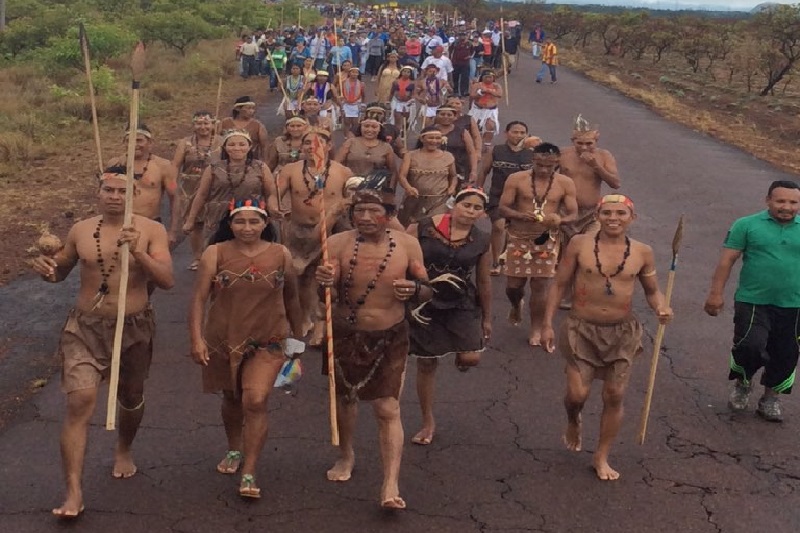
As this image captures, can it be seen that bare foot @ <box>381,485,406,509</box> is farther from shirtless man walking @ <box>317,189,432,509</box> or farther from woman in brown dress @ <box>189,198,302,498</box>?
woman in brown dress @ <box>189,198,302,498</box>

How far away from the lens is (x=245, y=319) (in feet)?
17.0

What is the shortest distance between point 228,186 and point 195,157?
159cm

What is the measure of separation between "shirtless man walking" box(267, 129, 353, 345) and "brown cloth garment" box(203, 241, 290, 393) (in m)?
2.50

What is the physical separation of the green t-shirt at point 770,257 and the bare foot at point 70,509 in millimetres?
4866

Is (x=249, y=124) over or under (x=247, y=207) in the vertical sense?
under

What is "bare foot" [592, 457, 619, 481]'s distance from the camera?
5613mm

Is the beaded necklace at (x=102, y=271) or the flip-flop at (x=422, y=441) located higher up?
the beaded necklace at (x=102, y=271)

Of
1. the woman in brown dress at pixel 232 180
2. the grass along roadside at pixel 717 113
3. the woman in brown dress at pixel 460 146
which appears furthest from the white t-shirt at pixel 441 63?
the woman in brown dress at pixel 232 180

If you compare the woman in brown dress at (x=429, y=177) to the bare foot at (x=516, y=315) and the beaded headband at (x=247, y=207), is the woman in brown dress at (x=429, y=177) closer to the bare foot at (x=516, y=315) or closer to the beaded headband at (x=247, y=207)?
the bare foot at (x=516, y=315)

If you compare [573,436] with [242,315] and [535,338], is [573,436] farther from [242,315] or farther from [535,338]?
[242,315]

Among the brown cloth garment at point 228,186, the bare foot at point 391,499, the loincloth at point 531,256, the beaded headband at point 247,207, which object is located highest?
the beaded headband at point 247,207

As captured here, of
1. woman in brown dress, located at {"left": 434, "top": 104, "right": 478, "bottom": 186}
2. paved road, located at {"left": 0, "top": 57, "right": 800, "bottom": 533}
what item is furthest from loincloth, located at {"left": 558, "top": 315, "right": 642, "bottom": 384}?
woman in brown dress, located at {"left": 434, "top": 104, "right": 478, "bottom": 186}

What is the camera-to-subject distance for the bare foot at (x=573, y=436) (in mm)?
5883

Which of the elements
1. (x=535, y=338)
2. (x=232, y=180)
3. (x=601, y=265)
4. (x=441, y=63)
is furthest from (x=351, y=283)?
(x=441, y=63)
